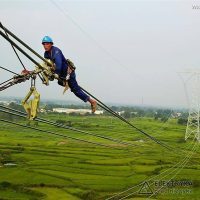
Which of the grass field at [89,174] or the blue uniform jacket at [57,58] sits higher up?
the blue uniform jacket at [57,58]

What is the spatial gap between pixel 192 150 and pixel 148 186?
19650 mm

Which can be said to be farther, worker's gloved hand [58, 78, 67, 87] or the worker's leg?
the worker's leg

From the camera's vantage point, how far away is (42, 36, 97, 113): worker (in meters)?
5.77

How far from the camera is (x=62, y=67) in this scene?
20.0 feet

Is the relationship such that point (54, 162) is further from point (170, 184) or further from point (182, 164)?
point (182, 164)

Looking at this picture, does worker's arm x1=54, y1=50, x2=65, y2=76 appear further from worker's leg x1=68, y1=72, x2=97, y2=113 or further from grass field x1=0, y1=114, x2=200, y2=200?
grass field x1=0, y1=114, x2=200, y2=200

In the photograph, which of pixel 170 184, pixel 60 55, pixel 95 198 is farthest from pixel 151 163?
pixel 60 55

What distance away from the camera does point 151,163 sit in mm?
40281

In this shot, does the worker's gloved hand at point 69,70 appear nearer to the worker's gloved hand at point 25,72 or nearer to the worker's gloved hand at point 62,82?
the worker's gloved hand at point 62,82

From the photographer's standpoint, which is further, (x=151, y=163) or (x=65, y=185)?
(x=151, y=163)

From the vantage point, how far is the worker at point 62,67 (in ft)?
18.9
